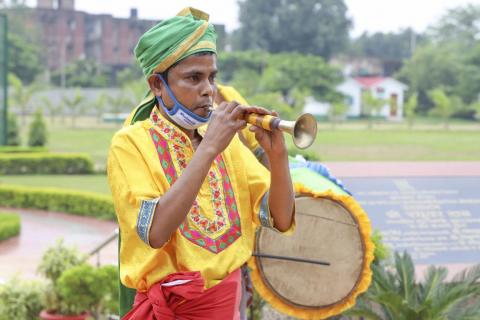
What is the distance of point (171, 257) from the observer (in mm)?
2156

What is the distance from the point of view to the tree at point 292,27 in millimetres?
56906

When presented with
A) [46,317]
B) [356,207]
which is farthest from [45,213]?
[356,207]

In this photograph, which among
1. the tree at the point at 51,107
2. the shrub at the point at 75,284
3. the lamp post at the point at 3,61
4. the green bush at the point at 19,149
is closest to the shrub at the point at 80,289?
the shrub at the point at 75,284

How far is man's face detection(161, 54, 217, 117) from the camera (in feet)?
6.96

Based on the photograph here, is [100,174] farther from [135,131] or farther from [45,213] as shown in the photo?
[135,131]

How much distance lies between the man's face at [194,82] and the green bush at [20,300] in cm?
317

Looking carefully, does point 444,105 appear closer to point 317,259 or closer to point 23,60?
point 23,60

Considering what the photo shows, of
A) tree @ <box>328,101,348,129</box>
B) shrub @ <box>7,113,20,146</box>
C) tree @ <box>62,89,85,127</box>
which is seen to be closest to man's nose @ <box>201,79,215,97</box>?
shrub @ <box>7,113,20,146</box>

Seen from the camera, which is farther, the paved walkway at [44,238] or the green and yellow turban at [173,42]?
the paved walkway at [44,238]

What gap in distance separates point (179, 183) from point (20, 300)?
3317 millimetres

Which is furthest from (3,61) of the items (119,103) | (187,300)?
(119,103)

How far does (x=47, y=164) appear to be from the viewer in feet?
62.4

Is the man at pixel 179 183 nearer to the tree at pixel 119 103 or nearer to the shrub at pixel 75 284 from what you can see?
the shrub at pixel 75 284

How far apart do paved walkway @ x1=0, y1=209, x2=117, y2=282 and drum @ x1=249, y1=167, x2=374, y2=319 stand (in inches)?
201
